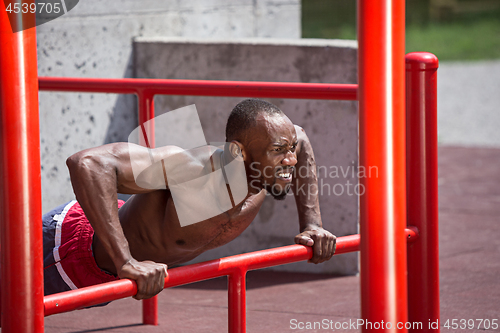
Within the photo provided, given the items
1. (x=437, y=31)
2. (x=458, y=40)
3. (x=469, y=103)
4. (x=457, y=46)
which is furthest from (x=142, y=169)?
(x=437, y=31)

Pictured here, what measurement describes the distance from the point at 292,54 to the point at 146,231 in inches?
67.2

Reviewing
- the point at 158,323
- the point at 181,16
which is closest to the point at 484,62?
the point at 181,16

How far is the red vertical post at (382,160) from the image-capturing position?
0.89m

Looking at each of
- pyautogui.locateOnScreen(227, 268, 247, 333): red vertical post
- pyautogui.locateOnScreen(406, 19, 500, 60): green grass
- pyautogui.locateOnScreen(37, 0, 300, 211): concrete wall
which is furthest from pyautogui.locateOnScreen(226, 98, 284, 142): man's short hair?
pyautogui.locateOnScreen(406, 19, 500, 60): green grass

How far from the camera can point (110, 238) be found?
1.51 meters

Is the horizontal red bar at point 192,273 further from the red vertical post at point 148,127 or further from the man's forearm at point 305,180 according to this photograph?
the red vertical post at point 148,127

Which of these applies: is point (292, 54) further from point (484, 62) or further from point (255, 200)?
point (484, 62)

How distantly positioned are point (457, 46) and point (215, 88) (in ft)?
50.8

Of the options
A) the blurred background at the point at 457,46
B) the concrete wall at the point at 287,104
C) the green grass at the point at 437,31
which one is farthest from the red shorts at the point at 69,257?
the green grass at the point at 437,31

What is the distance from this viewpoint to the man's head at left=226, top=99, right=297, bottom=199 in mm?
1748

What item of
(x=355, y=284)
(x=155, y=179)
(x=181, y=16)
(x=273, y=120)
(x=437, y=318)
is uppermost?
(x=181, y=16)

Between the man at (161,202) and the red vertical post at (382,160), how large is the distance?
61 centimetres

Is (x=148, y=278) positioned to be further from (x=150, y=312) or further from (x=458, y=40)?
(x=458, y=40)

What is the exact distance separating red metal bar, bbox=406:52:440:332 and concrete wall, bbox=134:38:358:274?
5.08 feet
